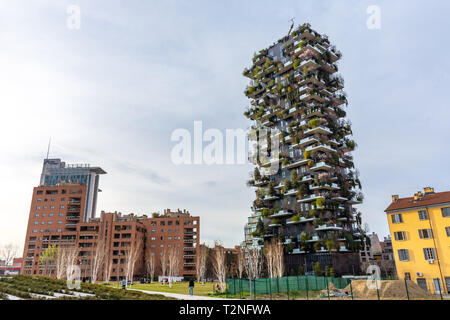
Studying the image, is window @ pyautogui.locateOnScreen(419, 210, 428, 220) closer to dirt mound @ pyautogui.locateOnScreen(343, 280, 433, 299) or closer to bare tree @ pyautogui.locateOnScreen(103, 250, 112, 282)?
dirt mound @ pyautogui.locateOnScreen(343, 280, 433, 299)

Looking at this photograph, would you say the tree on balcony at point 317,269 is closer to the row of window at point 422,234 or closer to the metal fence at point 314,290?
the row of window at point 422,234

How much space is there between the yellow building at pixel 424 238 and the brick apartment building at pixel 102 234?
6513 centimetres

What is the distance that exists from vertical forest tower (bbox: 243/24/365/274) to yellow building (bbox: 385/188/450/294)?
10.7m

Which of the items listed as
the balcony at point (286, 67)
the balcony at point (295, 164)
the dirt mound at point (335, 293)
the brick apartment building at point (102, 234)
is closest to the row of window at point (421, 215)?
the dirt mound at point (335, 293)

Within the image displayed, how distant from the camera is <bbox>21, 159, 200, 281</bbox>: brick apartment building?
9331cm

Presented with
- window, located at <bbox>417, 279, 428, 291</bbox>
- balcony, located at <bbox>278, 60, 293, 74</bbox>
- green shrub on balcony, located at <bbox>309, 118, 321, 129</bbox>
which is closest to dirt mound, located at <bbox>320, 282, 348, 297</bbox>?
window, located at <bbox>417, 279, 428, 291</bbox>

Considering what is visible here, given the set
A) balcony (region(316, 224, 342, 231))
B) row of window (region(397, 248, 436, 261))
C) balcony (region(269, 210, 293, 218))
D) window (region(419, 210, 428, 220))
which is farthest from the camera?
balcony (region(269, 210, 293, 218))

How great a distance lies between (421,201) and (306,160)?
21.7m

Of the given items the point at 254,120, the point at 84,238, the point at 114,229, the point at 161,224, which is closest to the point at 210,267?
the point at 161,224

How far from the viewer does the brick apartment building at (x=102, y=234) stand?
9331cm

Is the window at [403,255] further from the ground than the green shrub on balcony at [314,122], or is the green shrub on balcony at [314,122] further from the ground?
the green shrub on balcony at [314,122]

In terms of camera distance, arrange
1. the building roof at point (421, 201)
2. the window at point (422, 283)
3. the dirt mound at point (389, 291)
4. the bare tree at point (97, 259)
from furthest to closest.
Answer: the bare tree at point (97, 259)
the building roof at point (421, 201)
the window at point (422, 283)
the dirt mound at point (389, 291)

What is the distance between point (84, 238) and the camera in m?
97.1
